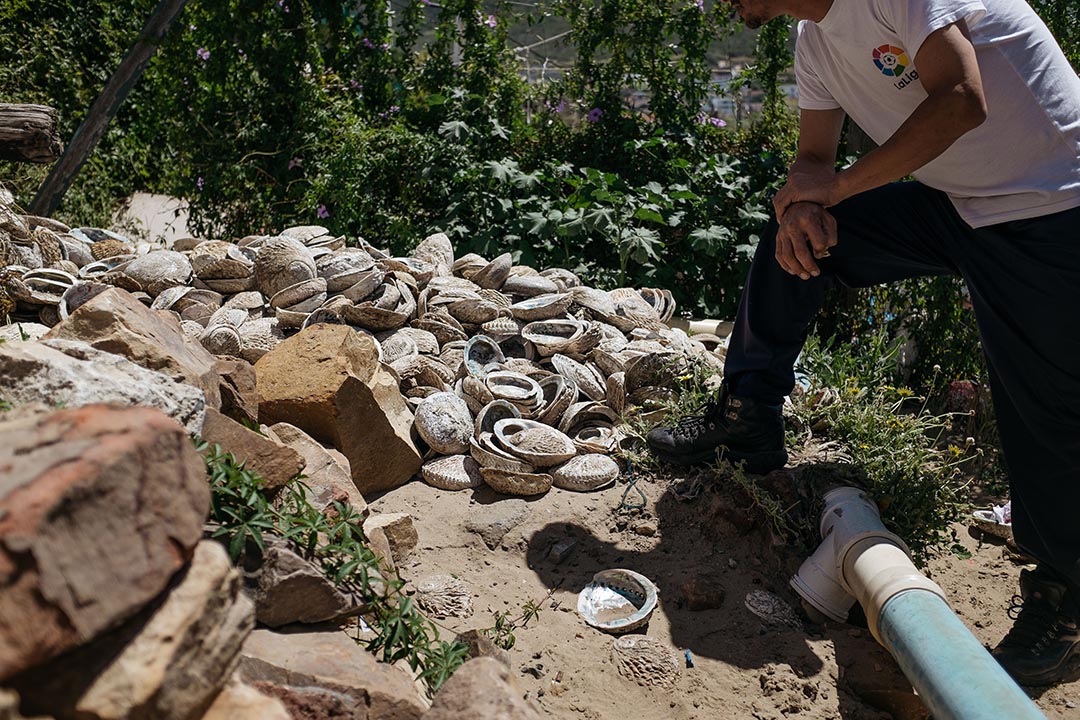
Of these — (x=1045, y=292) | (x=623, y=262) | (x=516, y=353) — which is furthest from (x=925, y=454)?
(x=623, y=262)

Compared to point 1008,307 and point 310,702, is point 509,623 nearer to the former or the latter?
point 310,702

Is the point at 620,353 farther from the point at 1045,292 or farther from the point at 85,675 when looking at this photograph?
the point at 85,675

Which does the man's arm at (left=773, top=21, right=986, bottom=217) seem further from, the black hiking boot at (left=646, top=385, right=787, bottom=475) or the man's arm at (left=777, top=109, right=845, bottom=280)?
the black hiking boot at (left=646, top=385, right=787, bottom=475)

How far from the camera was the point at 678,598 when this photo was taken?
3139 millimetres

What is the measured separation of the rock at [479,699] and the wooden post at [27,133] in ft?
10.8

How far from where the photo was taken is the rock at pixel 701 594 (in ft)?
10.1

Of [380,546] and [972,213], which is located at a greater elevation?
[972,213]

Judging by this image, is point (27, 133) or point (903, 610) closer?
point (903, 610)

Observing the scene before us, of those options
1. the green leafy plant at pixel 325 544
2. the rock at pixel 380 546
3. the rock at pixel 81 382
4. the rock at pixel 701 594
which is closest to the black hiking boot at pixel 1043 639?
the rock at pixel 701 594

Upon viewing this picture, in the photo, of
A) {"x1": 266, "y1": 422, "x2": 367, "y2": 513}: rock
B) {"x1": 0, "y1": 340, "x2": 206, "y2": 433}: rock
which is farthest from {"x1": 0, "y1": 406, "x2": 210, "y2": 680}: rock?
{"x1": 266, "y1": 422, "x2": 367, "y2": 513}: rock

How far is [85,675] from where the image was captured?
136cm

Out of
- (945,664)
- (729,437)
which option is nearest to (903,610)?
(945,664)

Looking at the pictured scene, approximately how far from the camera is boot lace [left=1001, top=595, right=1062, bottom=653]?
2930mm

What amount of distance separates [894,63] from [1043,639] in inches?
72.9
